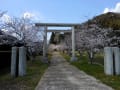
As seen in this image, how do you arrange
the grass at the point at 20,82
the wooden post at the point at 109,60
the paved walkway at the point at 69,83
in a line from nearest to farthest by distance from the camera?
the paved walkway at the point at 69,83
the grass at the point at 20,82
the wooden post at the point at 109,60

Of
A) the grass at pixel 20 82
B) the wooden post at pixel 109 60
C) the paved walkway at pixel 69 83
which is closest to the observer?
the paved walkway at pixel 69 83

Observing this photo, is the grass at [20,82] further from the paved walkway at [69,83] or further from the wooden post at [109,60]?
the wooden post at [109,60]

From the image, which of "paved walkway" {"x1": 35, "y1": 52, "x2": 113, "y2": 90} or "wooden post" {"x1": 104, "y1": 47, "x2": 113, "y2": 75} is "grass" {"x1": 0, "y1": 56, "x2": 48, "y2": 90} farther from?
"wooden post" {"x1": 104, "y1": 47, "x2": 113, "y2": 75}

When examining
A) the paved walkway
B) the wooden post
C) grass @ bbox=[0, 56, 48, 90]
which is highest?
the wooden post

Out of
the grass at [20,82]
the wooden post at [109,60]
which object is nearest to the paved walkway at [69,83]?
the grass at [20,82]

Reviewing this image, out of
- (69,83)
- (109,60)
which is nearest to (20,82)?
(69,83)

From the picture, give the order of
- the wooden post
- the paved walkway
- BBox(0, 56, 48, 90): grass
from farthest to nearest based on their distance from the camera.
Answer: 1. the wooden post
2. BBox(0, 56, 48, 90): grass
3. the paved walkway

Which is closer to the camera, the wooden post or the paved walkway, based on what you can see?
the paved walkway

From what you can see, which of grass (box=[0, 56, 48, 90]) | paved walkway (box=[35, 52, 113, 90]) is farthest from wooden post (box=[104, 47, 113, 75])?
grass (box=[0, 56, 48, 90])

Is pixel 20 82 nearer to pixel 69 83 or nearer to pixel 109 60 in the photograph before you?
pixel 69 83

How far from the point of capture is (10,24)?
2964 cm

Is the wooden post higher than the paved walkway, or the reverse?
the wooden post

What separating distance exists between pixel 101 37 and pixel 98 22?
378cm

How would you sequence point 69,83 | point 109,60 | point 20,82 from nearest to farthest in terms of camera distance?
point 69,83, point 20,82, point 109,60
